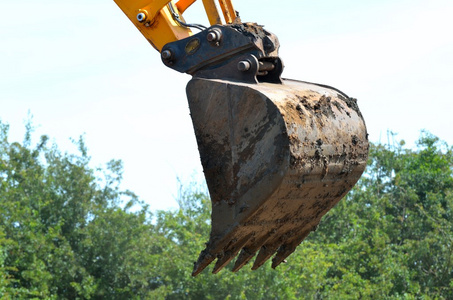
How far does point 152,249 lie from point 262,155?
21186mm

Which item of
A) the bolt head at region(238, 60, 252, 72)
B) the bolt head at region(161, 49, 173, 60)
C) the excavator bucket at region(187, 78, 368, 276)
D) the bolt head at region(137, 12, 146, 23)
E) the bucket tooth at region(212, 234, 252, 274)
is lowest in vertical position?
the bucket tooth at region(212, 234, 252, 274)

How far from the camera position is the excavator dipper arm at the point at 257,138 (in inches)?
198

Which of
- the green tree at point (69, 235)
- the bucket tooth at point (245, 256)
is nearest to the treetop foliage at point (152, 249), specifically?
the green tree at point (69, 235)

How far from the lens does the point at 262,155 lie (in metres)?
5.04

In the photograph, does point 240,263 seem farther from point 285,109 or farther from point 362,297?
point 362,297

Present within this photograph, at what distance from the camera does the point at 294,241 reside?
5934mm

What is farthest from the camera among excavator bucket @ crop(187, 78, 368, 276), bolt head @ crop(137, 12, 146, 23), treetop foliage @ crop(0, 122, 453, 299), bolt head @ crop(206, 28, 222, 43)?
treetop foliage @ crop(0, 122, 453, 299)

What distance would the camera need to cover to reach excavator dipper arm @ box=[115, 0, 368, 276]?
16.5 ft

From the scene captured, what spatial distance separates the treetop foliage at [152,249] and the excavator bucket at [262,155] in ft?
51.0

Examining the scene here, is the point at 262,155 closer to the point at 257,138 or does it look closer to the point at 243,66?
the point at 257,138

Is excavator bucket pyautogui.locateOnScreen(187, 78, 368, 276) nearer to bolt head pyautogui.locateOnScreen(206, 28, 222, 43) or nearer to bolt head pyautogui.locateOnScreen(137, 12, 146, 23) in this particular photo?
bolt head pyautogui.locateOnScreen(206, 28, 222, 43)

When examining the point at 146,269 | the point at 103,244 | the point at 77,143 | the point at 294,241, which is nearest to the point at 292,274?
the point at 146,269

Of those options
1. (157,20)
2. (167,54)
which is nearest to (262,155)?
(167,54)

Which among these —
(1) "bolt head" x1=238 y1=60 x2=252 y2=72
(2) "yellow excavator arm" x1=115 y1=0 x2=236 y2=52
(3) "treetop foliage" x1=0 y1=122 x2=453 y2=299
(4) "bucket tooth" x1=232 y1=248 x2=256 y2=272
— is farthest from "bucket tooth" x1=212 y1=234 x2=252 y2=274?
(3) "treetop foliage" x1=0 y1=122 x2=453 y2=299
